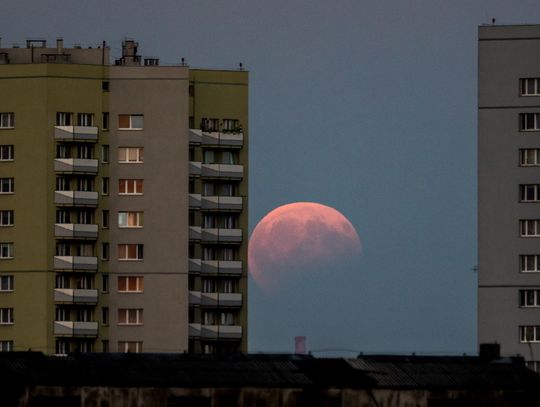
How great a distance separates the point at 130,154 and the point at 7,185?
10.1 m

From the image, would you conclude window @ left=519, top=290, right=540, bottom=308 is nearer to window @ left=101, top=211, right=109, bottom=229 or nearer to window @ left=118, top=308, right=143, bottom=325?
window @ left=118, top=308, right=143, bottom=325

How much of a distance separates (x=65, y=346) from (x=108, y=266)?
25.9ft

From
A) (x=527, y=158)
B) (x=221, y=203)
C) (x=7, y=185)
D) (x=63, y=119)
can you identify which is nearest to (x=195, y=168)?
(x=221, y=203)

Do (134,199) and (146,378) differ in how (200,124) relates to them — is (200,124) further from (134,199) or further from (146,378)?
(146,378)

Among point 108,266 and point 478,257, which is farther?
point 108,266

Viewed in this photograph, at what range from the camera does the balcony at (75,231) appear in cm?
18700

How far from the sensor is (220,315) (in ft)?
639

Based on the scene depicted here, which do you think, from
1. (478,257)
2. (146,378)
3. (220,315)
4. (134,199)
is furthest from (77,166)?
(146,378)

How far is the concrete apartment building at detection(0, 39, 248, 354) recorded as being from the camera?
186250 mm

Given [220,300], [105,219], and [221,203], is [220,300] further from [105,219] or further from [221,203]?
[105,219]

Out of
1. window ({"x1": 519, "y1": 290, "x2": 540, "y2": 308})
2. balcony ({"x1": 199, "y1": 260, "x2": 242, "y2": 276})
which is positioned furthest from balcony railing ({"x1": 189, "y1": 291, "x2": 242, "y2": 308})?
window ({"x1": 519, "y1": 290, "x2": 540, "y2": 308})

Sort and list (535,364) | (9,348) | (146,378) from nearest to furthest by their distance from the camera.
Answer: (146,378) → (535,364) → (9,348)

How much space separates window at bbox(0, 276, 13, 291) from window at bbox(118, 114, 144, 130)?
1484 centimetres

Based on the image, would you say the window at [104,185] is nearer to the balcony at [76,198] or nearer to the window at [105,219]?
the balcony at [76,198]
